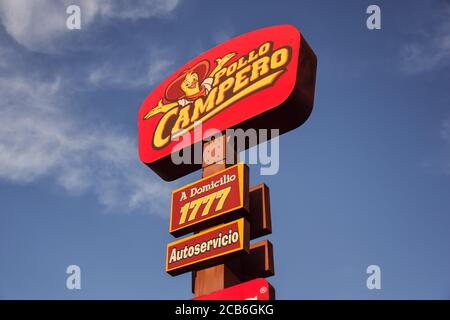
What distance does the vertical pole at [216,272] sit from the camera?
43.7ft

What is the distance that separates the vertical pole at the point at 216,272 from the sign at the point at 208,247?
194 millimetres

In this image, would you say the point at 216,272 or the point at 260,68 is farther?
the point at 260,68

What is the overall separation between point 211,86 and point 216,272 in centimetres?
564

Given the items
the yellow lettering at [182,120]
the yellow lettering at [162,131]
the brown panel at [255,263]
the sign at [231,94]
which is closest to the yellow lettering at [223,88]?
the sign at [231,94]

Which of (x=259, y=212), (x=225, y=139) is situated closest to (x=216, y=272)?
(x=259, y=212)

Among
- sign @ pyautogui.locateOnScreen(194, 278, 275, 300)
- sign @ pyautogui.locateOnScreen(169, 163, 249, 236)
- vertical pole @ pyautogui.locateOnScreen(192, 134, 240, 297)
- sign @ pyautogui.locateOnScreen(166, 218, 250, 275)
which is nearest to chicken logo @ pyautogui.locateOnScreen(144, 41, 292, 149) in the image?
vertical pole @ pyautogui.locateOnScreen(192, 134, 240, 297)

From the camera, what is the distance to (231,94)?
15852 millimetres

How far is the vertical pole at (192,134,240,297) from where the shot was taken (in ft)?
43.7

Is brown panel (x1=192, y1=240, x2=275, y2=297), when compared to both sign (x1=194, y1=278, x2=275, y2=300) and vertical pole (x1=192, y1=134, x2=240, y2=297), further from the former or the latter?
sign (x1=194, y1=278, x2=275, y2=300)

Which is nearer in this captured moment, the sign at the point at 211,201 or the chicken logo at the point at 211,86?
the sign at the point at 211,201

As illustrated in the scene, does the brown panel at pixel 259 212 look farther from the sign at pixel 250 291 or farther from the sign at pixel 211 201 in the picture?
the sign at pixel 250 291

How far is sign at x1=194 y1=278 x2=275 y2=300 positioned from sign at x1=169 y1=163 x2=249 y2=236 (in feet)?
6.00

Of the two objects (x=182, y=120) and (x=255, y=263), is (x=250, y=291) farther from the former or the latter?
(x=182, y=120)
